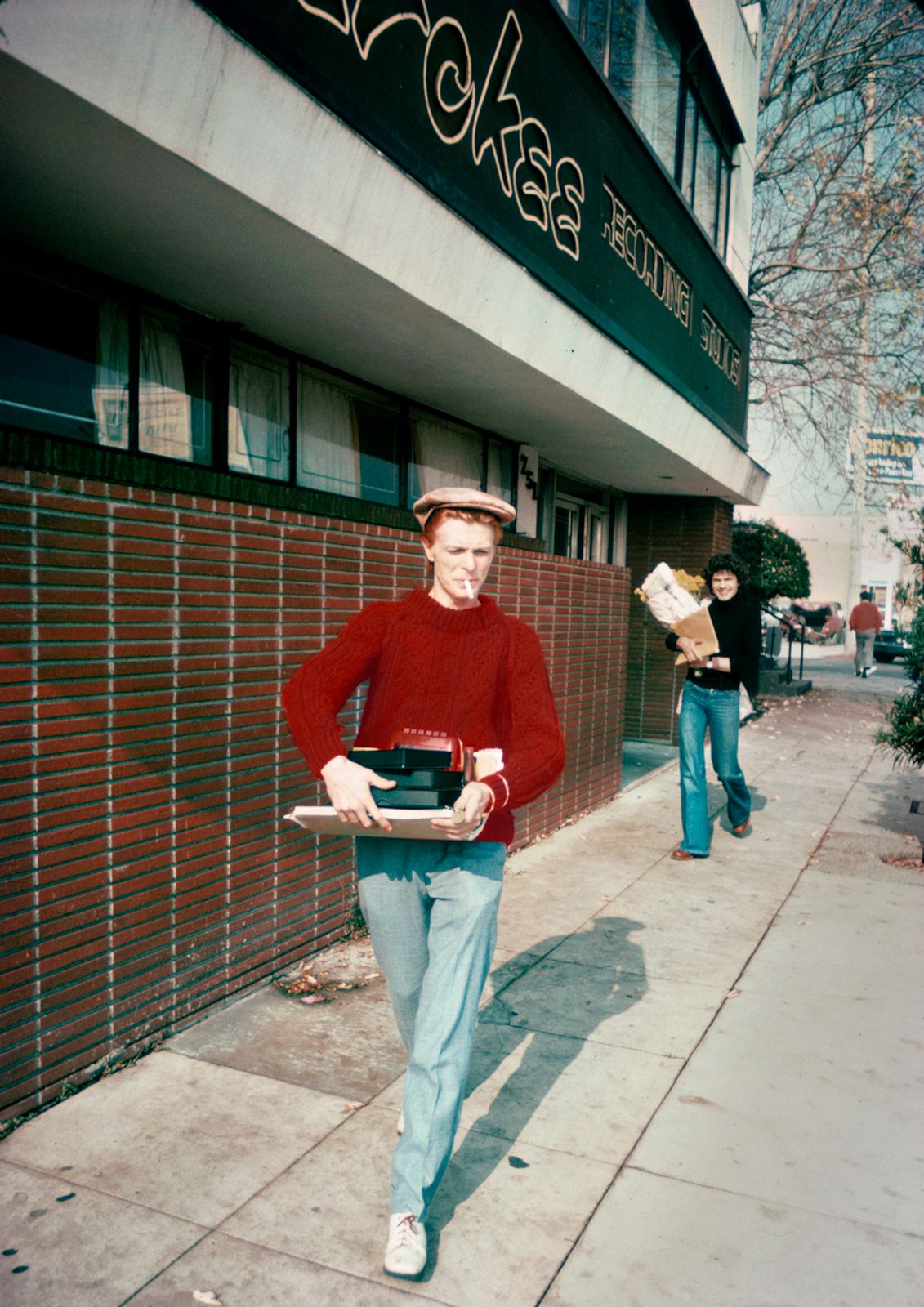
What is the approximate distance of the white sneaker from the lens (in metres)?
2.45

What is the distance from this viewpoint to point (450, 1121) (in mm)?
2525

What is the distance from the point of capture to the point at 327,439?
239 inches

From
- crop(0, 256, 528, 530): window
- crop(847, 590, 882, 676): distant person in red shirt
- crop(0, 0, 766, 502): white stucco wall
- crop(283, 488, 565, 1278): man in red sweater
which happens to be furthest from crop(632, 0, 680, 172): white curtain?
crop(847, 590, 882, 676): distant person in red shirt

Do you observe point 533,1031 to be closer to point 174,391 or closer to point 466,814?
point 466,814

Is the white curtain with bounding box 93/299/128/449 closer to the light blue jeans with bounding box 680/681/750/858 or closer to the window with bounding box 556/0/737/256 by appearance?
the window with bounding box 556/0/737/256

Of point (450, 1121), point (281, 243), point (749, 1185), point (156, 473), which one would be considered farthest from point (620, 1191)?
point (281, 243)

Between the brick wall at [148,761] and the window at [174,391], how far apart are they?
89 cm

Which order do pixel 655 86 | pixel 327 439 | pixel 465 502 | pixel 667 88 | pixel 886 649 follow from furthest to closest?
pixel 886 649 < pixel 667 88 < pixel 655 86 < pixel 327 439 < pixel 465 502

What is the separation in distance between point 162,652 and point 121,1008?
4.15 feet

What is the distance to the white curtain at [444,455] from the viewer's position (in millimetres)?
7172

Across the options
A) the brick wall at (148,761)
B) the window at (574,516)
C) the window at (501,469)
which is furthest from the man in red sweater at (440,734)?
the window at (574,516)

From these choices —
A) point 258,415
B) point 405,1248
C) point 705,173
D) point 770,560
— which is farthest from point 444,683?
point 770,560

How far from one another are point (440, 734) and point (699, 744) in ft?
14.1

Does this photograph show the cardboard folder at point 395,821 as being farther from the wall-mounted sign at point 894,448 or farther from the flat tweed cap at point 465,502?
the wall-mounted sign at point 894,448
